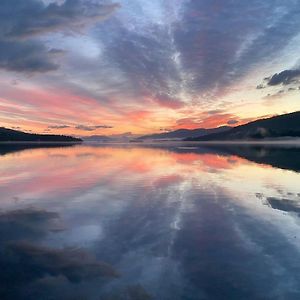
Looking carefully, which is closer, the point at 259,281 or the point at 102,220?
the point at 259,281

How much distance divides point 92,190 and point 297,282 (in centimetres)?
1645

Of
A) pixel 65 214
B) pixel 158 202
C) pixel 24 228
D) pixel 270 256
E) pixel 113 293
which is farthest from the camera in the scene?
pixel 158 202

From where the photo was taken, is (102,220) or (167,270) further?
(102,220)

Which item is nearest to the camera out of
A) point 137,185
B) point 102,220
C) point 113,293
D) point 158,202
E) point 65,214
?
point 113,293

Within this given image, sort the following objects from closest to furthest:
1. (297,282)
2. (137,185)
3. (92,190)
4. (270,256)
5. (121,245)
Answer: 1. (297,282)
2. (270,256)
3. (121,245)
4. (92,190)
5. (137,185)

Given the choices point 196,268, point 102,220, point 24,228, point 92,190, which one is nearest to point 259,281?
point 196,268

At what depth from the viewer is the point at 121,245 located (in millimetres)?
11641

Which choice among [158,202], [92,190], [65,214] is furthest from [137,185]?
[65,214]

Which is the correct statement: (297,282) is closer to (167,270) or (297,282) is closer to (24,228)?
(167,270)

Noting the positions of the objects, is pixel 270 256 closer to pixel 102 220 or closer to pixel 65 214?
pixel 102 220

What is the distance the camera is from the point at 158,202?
62.7 feet

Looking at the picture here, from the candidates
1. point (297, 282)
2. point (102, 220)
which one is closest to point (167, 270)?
point (297, 282)

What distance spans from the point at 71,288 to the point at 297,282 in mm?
5938

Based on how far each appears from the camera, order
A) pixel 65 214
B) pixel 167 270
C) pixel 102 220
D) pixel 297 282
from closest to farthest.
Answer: pixel 297 282, pixel 167 270, pixel 102 220, pixel 65 214
